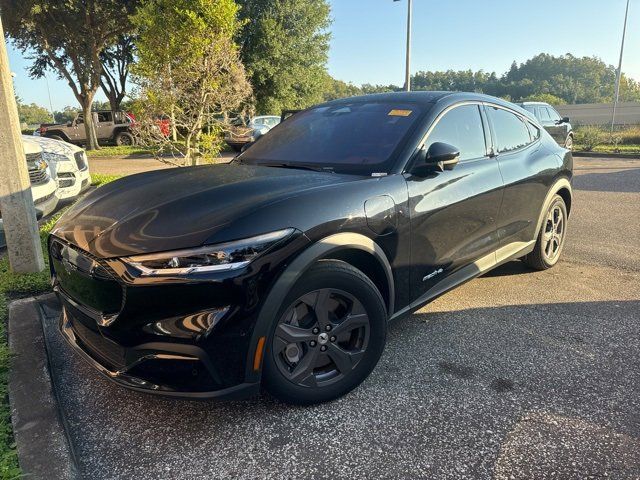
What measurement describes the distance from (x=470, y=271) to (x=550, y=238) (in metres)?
1.62

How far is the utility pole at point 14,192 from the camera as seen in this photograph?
392 centimetres

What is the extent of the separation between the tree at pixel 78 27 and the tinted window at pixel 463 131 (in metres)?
Answer: 19.3

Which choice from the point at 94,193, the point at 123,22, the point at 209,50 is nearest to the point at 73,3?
the point at 123,22

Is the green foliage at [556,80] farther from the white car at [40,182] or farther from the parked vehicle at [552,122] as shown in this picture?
the white car at [40,182]

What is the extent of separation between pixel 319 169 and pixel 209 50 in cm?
577

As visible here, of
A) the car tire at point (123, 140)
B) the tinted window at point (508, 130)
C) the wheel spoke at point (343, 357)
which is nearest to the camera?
the wheel spoke at point (343, 357)

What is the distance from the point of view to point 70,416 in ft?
8.05

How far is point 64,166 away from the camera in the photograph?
611cm

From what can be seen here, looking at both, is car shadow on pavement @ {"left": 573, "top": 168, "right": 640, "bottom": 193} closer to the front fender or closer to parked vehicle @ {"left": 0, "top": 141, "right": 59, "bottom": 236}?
the front fender

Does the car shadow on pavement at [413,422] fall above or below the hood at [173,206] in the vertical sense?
below

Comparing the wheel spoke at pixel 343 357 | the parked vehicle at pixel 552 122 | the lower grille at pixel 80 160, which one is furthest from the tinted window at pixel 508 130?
the parked vehicle at pixel 552 122

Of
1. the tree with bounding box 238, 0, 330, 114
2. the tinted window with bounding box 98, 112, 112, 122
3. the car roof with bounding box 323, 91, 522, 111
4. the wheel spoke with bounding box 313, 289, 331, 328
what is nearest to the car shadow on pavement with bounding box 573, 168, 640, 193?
the car roof with bounding box 323, 91, 522, 111

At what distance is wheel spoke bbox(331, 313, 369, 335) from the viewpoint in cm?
243

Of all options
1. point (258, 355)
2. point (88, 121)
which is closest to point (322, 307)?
point (258, 355)
